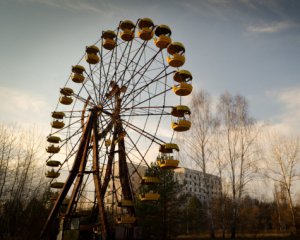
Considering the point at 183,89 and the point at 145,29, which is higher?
the point at 145,29

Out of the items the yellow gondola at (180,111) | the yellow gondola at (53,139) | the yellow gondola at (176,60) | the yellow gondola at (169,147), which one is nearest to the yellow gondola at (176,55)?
the yellow gondola at (176,60)

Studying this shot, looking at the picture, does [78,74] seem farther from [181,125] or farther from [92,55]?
[181,125]

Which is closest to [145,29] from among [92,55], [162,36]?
[162,36]

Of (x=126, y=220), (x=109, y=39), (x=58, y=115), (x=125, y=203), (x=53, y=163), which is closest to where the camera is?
(x=126, y=220)

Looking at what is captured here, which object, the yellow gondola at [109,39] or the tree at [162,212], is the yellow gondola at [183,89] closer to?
the yellow gondola at [109,39]

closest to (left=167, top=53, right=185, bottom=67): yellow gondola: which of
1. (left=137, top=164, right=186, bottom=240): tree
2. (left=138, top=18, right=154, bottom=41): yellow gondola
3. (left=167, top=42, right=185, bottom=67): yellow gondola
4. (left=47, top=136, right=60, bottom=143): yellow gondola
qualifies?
(left=167, top=42, right=185, bottom=67): yellow gondola

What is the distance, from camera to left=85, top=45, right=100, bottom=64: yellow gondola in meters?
18.5

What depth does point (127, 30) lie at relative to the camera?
18.5 m

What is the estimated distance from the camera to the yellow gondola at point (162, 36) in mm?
16938

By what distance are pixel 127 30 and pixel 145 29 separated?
1.59 meters

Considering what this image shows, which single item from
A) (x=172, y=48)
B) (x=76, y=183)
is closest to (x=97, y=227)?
(x=76, y=183)

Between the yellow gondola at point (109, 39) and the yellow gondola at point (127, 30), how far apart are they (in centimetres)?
86

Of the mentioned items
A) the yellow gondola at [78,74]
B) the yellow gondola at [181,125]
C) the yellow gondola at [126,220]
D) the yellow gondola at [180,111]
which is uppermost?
the yellow gondola at [78,74]

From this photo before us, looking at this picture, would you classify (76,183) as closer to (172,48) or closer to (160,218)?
(172,48)
